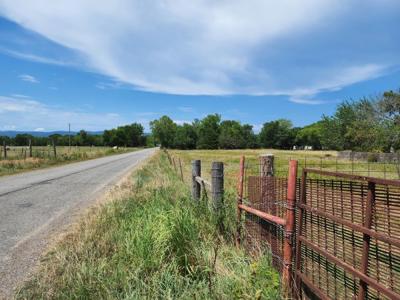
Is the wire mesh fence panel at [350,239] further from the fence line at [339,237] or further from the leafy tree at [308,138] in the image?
the leafy tree at [308,138]

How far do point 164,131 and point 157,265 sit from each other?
149513mm

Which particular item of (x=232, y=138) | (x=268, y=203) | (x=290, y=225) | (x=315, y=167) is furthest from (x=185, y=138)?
(x=290, y=225)

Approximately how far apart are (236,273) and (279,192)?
109cm

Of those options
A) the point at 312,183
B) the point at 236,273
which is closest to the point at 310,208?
the point at 312,183

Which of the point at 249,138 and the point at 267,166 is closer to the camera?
the point at 267,166

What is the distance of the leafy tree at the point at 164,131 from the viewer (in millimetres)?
152375

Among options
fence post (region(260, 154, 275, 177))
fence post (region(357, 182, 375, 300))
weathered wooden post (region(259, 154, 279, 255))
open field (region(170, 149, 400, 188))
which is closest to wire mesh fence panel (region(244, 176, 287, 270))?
weathered wooden post (region(259, 154, 279, 255))

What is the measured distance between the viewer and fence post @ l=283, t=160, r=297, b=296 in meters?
3.48

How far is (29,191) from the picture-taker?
12.8m

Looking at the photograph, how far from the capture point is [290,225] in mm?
3525

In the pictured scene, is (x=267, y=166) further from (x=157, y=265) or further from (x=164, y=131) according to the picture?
(x=164, y=131)

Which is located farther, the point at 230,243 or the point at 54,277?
the point at 230,243

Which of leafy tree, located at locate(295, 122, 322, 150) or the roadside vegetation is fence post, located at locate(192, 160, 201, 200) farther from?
leafy tree, located at locate(295, 122, 322, 150)

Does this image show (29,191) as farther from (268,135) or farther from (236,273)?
(268,135)
